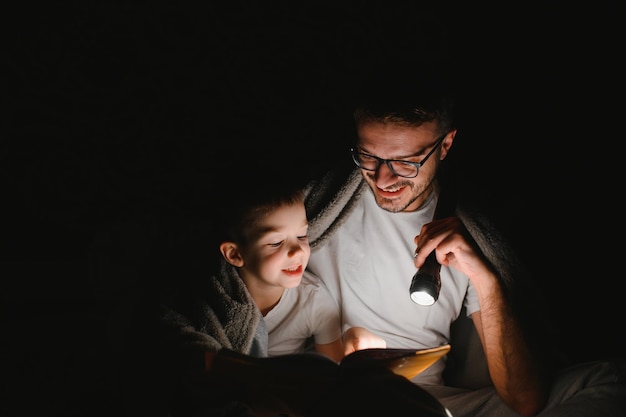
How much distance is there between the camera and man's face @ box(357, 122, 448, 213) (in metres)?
1.41

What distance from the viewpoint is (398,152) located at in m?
1.42

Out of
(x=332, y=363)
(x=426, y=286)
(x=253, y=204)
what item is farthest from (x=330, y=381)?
(x=253, y=204)

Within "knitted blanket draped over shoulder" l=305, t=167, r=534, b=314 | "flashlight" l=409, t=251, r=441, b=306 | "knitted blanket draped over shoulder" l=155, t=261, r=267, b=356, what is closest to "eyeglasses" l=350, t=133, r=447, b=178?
"knitted blanket draped over shoulder" l=305, t=167, r=534, b=314

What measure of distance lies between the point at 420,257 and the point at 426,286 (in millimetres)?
155

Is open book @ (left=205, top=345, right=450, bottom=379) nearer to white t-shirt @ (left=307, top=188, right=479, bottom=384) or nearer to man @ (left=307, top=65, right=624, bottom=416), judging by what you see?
man @ (left=307, top=65, right=624, bottom=416)

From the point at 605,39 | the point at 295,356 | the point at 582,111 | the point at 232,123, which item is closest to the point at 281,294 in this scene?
the point at 295,356

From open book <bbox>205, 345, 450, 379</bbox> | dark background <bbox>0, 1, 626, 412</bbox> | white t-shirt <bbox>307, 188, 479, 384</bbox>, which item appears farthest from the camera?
dark background <bbox>0, 1, 626, 412</bbox>

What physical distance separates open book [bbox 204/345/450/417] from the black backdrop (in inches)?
34.7

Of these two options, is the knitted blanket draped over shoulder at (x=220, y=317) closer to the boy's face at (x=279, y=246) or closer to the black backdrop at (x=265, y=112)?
the boy's face at (x=279, y=246)

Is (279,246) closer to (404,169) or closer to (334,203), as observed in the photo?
(334,203)

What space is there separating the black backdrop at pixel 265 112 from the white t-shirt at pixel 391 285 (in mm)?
318

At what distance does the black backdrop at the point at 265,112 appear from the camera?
69.2 inches

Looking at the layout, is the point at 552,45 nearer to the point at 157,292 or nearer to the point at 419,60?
the point at 419,60

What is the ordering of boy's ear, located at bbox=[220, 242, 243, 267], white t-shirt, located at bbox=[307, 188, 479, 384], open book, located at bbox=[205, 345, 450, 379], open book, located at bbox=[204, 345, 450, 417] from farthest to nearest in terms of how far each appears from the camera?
white t-shirt, located at bbox=[307, 188, 479, 384] < boy's ear, located at bbox=[220, 242, 243, 267] < open book, located at bbox=[205, 345, 450, 379] < open book, located at bbox=[204, 345, 450, 417]
